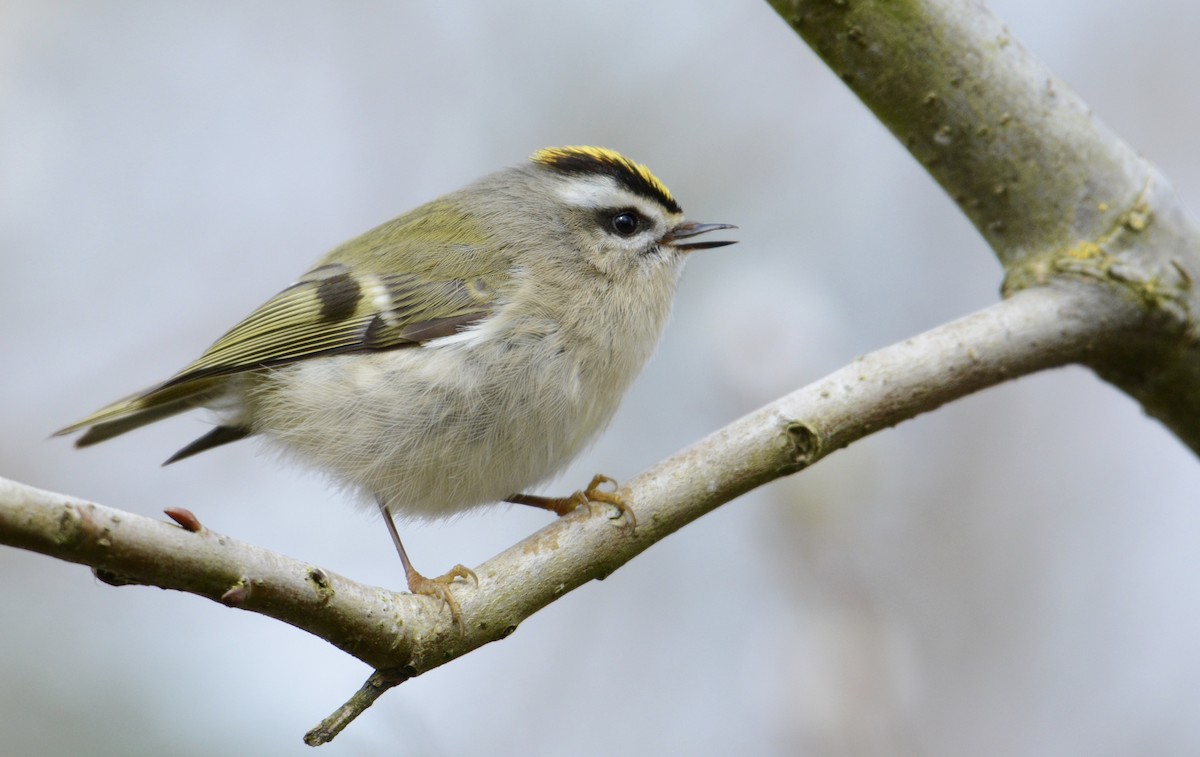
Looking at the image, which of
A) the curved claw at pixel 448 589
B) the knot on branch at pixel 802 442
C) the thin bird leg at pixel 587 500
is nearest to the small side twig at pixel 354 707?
the curved claw at pixel 448 589

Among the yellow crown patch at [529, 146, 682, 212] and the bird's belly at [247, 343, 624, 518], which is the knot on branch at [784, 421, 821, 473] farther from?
the yellow crown patch at [529, 146, 682, 212]

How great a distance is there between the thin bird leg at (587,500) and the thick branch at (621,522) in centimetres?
2

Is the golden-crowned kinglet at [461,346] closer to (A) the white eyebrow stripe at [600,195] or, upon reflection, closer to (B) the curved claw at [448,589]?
(A) the white eyebrow stripe at [600,195]

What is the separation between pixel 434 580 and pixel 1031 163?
5.17 feet

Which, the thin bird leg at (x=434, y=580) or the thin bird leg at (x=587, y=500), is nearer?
the thin bird leg at (x=434, y=580)

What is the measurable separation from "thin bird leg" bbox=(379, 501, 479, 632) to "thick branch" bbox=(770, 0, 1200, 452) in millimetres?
1337

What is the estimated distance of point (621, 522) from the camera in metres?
1.96

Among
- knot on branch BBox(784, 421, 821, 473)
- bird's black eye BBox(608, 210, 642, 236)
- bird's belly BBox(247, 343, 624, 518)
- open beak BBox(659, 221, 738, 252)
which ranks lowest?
knot on branch BBox(784, 421, 821, 473)

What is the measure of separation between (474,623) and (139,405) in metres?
1.41

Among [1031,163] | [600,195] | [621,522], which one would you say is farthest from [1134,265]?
[600,195]

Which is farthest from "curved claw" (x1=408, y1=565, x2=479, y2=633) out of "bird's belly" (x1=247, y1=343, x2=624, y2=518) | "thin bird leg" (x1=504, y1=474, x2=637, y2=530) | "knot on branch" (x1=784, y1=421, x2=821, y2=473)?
"knot on branch" (x1=784, y1=421, x2=821, y2=473)

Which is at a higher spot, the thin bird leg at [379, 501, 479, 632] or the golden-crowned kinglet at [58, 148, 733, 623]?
the golden-crowned kinglet at [58, 148, 733, 623]

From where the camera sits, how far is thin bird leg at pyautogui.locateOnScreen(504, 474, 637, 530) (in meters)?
1.96

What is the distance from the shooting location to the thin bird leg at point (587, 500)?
1.96 m
